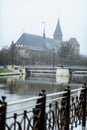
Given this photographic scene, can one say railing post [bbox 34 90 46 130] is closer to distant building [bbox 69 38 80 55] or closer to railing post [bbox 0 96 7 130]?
railing post [bbox 0 96 7 130]

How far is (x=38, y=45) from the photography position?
42.4 meters

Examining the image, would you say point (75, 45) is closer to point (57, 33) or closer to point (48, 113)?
point (57, 33)

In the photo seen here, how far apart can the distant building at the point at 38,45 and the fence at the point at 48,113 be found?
3321cm

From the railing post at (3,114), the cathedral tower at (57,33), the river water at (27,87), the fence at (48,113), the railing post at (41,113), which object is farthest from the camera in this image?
the cathedral tower at (57,33)

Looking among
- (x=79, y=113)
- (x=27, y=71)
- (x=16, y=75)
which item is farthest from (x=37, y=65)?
(x=79, y=113)

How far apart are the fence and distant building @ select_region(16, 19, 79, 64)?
3321 centimetres

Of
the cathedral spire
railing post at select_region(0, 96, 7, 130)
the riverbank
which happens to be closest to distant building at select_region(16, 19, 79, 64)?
the cathedral spire

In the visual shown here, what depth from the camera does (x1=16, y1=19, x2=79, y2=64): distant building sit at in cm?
3757

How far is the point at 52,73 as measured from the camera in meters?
35.9

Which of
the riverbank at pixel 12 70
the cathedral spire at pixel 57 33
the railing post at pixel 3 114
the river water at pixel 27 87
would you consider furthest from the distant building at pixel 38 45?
the railing post at pixel 3 114

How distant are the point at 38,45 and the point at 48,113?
40093 mm

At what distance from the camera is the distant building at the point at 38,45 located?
3757 centimetres

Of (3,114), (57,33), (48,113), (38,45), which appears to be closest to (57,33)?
(57,33)

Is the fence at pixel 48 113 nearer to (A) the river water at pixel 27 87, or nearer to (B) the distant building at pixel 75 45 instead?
(A) the river water at pixel 27 87
